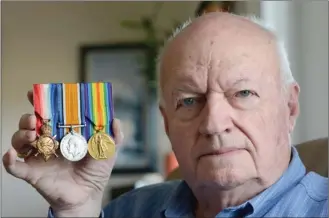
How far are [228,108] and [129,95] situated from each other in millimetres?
2430

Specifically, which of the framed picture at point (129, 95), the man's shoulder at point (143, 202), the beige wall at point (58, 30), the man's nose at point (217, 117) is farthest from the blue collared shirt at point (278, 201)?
the framed picture at point (129, 95)

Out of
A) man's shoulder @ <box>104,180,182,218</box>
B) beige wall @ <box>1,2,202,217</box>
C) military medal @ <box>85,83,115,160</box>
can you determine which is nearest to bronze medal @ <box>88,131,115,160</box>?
military medal @ <box>85,83,115,160</box>

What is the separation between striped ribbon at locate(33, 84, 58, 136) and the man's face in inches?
8.6

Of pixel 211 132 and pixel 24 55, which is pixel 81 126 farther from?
pixel 24 55

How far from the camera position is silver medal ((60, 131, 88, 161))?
774 mm

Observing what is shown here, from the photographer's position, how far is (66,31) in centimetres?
320

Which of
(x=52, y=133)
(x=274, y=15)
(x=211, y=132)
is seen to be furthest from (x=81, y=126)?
(x=274, y=15)

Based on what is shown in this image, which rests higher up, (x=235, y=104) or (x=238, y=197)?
(x=235, y=104)

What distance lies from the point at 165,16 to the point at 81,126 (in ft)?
8.29

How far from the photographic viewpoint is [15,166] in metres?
0.84

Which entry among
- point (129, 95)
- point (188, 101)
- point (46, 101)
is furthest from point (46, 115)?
point (129, 95)

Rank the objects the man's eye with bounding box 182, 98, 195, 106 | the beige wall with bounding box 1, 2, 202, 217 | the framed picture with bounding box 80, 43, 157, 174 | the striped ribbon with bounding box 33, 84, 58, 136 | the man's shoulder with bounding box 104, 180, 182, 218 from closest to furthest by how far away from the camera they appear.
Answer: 1. the striped ribbon with bounding box 33, 84, 58, 136
2. the man's eye with bounding box 182, 98, 195, 106
3. the man's shoulder with bounding box 104, 180, 182, 218
4. the beige wall with bounding box 1, 2, 202, 217
5. the framed picture with bounding box 80, 43, 157, 174

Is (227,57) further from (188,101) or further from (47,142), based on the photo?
(47,142)

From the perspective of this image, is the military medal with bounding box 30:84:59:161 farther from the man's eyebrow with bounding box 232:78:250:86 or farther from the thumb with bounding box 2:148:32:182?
the man's eyebrow with bounding box 232:78:250:86
